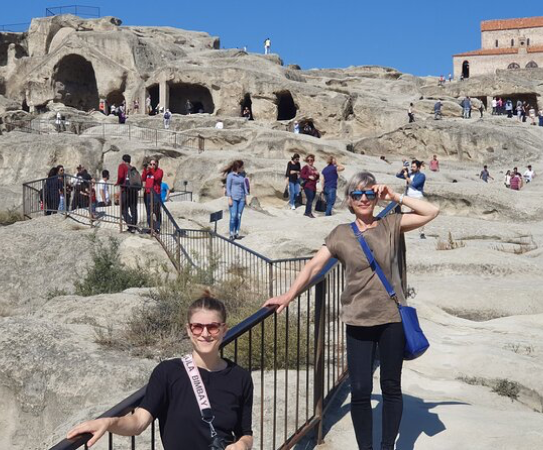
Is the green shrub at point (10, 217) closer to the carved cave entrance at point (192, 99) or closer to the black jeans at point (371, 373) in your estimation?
the black jeans at point (371, 373)

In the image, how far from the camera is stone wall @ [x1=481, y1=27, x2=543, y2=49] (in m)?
64.2

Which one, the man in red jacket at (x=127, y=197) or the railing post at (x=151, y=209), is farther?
the man in red jacket at (x=127, y=197)

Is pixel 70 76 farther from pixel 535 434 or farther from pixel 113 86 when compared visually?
pixel 535 434

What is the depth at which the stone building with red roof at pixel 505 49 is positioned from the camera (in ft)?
196

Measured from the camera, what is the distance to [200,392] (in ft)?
9.56

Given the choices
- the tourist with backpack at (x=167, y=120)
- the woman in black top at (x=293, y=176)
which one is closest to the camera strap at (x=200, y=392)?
the woman in black top at (x=293, y=176)

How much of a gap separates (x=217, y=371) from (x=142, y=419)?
1.20 ft

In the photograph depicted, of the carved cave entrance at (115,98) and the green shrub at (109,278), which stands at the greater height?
the carved cave entrance at (115,98)

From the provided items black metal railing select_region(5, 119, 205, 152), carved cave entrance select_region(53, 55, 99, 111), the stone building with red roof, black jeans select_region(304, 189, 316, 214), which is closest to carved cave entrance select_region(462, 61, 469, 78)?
the stone building with red roof

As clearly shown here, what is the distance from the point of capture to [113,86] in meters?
40.0

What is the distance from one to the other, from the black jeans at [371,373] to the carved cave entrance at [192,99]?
37702mm

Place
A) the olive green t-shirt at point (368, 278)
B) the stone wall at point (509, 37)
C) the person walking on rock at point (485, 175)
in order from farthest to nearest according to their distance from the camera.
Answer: the stone wall at point (509, 37)
the person walking on rock at point (485, 175)
the olive green t-shirt at point (368, 278)

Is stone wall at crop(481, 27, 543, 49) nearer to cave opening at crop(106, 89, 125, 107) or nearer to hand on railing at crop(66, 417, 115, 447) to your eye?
cave opening at crop(106, 89, 125, 107)

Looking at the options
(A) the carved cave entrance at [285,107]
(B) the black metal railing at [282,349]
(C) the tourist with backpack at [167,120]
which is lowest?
(B) the black metal railing at [282,349]
